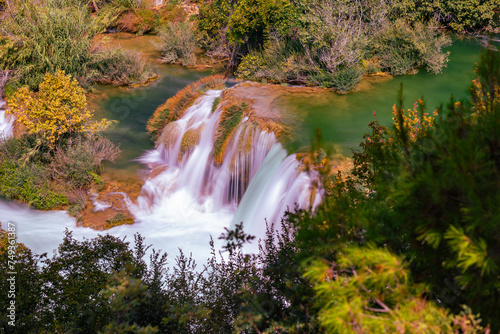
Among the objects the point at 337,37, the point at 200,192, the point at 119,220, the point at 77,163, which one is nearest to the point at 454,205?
the point at 119,220

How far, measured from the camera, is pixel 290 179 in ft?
30.6

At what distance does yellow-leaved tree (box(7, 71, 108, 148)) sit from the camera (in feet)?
36.6

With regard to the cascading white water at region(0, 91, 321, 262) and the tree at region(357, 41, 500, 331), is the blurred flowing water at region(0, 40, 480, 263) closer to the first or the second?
the cascading white water at region(0, 91, 321, 262)

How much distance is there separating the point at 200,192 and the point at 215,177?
59cm

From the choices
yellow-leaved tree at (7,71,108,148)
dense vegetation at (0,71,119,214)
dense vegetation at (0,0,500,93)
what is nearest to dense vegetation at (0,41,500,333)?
dense vegetation at (0,71,119,214)

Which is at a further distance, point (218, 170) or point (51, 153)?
point (51, 153)

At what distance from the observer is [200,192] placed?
11.7 metres

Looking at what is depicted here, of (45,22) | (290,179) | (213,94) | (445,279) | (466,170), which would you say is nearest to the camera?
(466,170)

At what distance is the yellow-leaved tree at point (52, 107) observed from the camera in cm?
1114

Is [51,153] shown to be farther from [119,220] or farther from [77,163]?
[119,220]

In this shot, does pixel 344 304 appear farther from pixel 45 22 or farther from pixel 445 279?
pixel 45 22

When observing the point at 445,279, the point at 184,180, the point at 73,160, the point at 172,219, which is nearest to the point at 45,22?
the point at 73,160

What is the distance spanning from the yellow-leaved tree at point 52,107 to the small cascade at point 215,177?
2.44m

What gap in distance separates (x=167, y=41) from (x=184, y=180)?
11.1 metres
